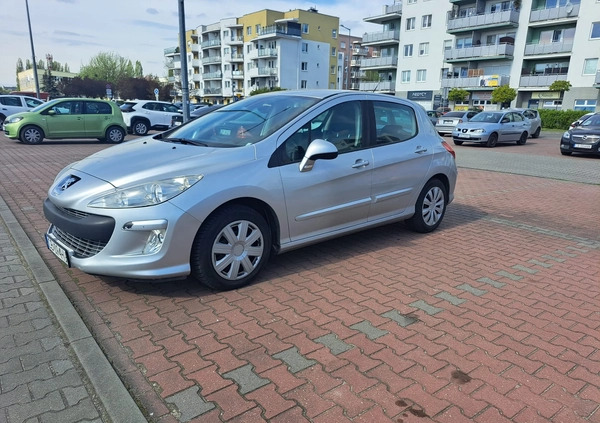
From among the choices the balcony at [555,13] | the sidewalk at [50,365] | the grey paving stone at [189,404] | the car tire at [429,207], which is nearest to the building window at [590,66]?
the balcony at [555,13]

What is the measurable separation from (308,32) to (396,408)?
3050 inches

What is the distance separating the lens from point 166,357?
2.85m

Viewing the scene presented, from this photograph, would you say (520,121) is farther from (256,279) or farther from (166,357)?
(166,357)

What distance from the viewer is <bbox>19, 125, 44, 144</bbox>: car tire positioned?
1491 cm

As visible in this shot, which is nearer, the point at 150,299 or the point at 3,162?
the point at 150,299

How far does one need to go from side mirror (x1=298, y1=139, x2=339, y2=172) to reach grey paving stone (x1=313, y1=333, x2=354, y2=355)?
159 cm

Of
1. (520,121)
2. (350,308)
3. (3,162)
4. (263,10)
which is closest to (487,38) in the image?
(520,121)

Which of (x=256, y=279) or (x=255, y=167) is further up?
(x=255, y=167)

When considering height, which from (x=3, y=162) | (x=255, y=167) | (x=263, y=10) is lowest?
(x=3, y=162)

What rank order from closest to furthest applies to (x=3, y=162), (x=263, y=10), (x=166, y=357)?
(x=166, y=357) → (x=3, y=162) → (x=263, y=10)

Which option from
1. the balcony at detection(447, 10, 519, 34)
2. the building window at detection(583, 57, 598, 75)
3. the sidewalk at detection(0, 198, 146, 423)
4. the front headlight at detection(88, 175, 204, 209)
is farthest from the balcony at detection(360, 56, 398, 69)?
the sidewalk at detection(0, 198, 146, 423)

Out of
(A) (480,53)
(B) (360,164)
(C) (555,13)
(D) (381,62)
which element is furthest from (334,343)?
(D) (381,62)

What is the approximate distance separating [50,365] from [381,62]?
61.3 metres

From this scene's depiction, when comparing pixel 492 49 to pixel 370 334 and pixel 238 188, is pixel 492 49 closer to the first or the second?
pixel 238 188
